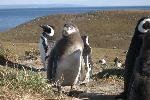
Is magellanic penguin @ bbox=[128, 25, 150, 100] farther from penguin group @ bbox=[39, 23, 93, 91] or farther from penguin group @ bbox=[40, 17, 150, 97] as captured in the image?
penguin group @ bbox=[39, 23, 93, 91]

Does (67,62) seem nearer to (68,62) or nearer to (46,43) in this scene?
(68,62)

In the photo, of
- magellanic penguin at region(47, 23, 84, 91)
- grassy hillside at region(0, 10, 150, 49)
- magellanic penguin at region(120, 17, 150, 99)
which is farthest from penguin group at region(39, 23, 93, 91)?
grassy hillside at region(0, 10, 150, 49)

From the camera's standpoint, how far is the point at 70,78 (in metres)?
8.80

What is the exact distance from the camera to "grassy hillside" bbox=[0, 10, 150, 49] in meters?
33.9

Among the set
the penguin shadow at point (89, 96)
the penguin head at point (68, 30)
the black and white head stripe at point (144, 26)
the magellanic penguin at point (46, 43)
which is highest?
the black and white head stripe at point (144, 26)

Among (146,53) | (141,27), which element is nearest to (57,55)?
(141,27)

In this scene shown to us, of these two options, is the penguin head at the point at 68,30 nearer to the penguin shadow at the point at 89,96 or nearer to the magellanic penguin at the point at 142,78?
the penguin shadow at the point at 89,96

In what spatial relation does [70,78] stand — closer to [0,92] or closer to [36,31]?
[0,92]

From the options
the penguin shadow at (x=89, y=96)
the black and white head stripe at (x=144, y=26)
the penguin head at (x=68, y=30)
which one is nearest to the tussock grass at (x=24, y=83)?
the penguin shadow at (x=89, y=96)

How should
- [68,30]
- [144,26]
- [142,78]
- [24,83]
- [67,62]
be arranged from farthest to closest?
[68,30]
[67,62]
[144,26]
[24,83]
[142,78]

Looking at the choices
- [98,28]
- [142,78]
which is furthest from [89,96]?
[98,28]

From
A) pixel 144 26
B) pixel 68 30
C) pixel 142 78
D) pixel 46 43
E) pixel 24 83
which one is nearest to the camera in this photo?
pixel 142 78

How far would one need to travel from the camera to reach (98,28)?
40188 millimetres

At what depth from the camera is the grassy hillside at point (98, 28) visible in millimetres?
33925
